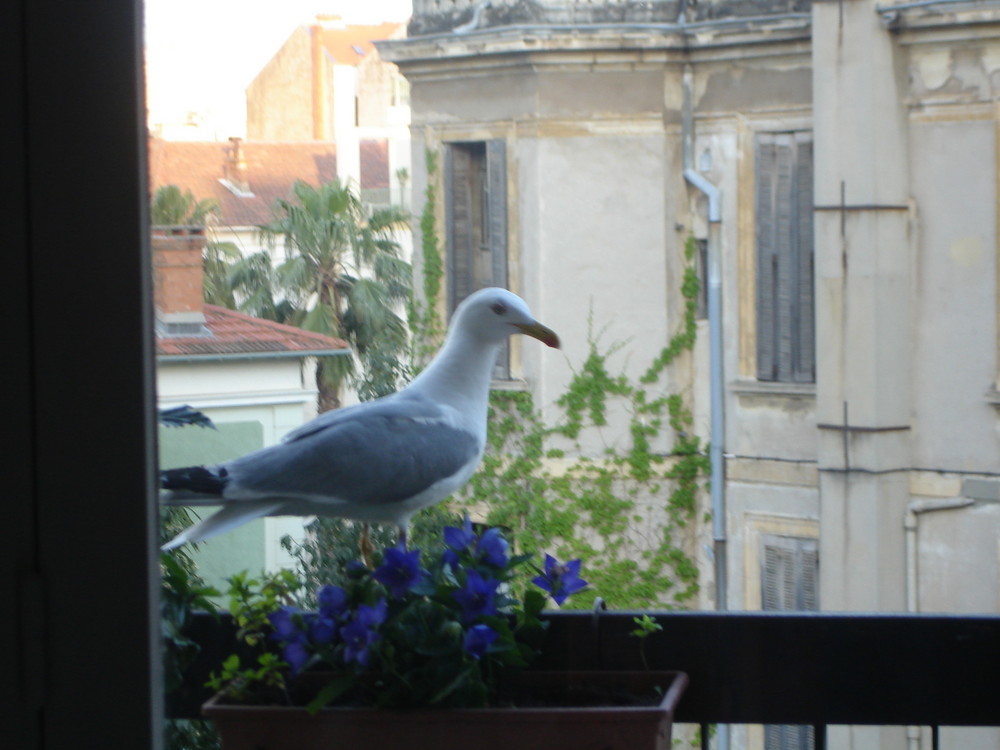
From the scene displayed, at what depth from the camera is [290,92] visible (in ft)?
2.44

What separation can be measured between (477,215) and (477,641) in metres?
3.31

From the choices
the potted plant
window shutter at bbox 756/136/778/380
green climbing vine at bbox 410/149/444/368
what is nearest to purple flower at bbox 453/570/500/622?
the potted plant

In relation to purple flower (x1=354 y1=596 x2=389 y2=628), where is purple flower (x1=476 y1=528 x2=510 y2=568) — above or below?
above

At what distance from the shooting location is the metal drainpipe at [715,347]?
3887mm

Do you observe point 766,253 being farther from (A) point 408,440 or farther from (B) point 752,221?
(A) point 408,440

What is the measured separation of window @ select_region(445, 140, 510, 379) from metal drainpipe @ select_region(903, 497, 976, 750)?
117 cm

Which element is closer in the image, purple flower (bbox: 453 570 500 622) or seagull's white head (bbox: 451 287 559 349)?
purple flower (bbox: 453 570 500 622)

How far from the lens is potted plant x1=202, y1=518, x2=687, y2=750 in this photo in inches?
24.3

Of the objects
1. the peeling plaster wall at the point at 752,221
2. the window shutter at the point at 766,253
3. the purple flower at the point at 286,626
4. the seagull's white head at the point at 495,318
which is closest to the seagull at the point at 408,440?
the seagull's white head at the point at 495,318

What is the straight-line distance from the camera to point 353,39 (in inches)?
33.5

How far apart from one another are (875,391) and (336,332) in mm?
2678

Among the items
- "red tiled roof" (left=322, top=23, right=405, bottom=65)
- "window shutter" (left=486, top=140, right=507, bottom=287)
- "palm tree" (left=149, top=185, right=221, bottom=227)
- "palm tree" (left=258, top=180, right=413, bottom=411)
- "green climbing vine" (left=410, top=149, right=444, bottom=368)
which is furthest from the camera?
"window shutter" (left=486, top=140, right=507, bottom=287)

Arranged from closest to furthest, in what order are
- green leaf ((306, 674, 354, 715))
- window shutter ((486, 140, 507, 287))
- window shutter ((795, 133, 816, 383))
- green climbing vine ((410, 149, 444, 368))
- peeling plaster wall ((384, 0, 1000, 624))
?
green leaf ((306, 674, 354, 715)) → green climbing vine ((410, 149, 444, 368)) → peeling plaster wall ((384, 0, 1000, 624)) → window shutter ((795, 133, 816, 383)) → window shutter ((486, 140, 507, 287))

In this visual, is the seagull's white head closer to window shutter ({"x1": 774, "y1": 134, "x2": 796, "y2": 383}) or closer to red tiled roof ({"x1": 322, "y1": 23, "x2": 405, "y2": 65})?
red tiled roof ({"x1": 322, "y1": 23, "x2": 405, "y2": 65})
